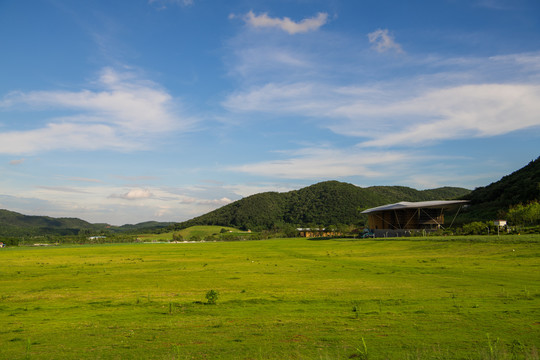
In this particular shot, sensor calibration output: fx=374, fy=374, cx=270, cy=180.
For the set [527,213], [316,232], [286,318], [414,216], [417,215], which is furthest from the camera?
[316,232]

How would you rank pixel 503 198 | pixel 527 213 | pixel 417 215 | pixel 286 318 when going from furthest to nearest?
1. pixel 503 198
2. pixel 417 215
3. pixel 527 213
4. pixel 286 318

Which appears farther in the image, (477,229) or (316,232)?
(316,232)

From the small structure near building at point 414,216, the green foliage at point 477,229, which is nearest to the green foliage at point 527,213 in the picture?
the green foliage at point 477,229

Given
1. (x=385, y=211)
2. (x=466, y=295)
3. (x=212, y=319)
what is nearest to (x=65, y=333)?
(x=212, y=319)

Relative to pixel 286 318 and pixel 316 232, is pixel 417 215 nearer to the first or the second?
pixel 316 232

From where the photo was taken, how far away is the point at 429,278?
21.0 meters

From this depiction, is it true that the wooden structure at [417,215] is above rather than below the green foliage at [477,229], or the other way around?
above

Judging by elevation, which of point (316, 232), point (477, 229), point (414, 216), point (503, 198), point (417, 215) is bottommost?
point (316, 232)

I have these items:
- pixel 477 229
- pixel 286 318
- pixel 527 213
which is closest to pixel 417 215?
pixel 477 229

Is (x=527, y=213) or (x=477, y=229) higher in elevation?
(x=527, y=213)

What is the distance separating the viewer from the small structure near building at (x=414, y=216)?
285 feet

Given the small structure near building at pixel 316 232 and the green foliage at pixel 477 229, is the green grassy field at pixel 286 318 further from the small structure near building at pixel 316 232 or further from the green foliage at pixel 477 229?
the small structure near building at pixel 316 232

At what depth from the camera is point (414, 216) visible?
9056cm

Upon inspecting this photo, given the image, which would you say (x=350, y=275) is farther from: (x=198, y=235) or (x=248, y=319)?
(x=198, y=235)
